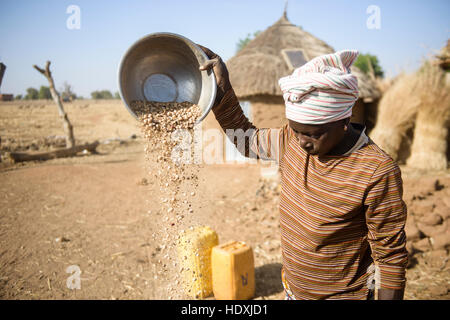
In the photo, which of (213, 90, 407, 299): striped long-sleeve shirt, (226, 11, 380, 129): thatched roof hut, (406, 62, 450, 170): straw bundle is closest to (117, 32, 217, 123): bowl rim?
(213, 90, 407, 299): striped long-sleeve shirt

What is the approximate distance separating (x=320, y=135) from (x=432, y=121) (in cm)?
738

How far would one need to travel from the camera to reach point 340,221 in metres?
1.31

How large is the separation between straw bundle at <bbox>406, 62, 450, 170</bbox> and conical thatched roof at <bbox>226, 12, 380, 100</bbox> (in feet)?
4.83

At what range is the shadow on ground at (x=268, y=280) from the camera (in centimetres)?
310

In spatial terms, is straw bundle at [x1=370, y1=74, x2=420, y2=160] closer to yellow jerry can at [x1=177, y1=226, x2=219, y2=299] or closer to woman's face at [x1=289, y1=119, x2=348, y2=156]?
yellow jerry can at [x1=177, y1=226, x2=219, y2=299]

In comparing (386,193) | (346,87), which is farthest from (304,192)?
(346,87)

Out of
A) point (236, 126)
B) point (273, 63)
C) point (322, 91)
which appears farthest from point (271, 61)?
point (322, 91)

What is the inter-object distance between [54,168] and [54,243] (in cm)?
366

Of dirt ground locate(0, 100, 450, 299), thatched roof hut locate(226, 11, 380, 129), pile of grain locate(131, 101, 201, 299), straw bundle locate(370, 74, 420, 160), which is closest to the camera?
pile of grain locate(131, 101, 201, 299)

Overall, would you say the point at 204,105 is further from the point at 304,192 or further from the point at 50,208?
the point at 50,208

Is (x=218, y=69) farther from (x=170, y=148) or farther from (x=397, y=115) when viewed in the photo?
(x=397, y=115)

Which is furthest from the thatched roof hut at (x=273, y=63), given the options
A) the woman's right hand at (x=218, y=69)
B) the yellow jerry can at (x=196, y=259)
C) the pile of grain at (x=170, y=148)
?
the woman's right hand at (x=218, y=69)

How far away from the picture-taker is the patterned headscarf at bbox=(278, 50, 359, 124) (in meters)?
1.22

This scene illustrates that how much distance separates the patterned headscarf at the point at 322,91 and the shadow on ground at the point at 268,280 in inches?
90.9
